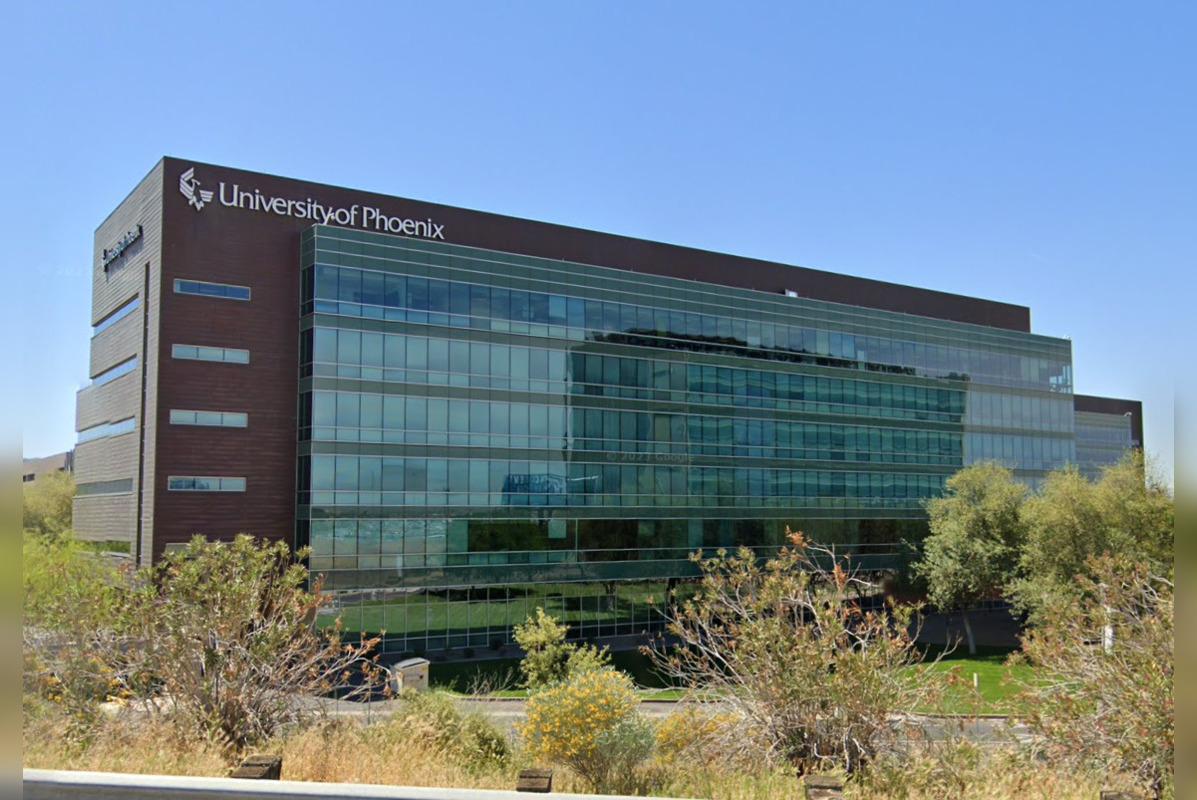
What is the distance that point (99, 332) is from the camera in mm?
48000

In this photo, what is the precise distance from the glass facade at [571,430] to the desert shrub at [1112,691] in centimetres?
3287

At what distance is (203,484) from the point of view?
3928 centimetres

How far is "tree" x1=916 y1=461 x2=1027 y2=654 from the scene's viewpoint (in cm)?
5097

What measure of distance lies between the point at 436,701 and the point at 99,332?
42.4 meters

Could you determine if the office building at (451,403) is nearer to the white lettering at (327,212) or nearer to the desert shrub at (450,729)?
the white lettering at (327,212)

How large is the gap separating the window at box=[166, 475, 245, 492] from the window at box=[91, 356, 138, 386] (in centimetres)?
660

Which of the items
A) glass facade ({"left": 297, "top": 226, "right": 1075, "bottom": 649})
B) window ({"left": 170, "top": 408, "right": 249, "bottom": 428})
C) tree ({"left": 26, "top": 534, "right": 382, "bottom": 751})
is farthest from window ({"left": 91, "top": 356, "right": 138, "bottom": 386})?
tree ({"left": 26, "top": 534, "right": 382, "bottom": 751})

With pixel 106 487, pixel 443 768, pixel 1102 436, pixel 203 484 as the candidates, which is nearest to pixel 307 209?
pixel 203 484

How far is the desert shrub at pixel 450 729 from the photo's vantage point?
11781 mm

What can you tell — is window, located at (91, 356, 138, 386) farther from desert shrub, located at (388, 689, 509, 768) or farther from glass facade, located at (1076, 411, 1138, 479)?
glass facade, located at (1076, 411, 1138, 479)

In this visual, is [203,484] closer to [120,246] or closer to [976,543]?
[120,246]

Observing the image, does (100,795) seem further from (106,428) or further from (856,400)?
(856,400)

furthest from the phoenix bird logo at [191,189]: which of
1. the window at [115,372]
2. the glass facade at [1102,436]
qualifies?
the glass facade at [1102,436]

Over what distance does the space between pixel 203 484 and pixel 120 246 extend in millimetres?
14025
